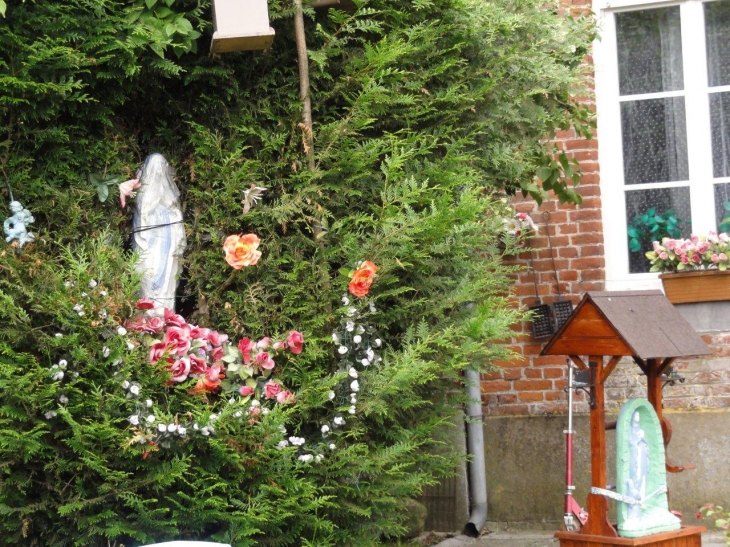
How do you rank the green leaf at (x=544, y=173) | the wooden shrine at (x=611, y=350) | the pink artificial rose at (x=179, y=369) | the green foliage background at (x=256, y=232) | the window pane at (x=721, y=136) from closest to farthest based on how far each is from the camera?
1. the green foliage background at (x=256, y=232)
2. the pink artificial rose at (x=179, y=369)
3. the wooden shrine at (x=611, y=350)
4. the green leaf at (x=544, y=173)
5. the window pane at (x=721, y=136)

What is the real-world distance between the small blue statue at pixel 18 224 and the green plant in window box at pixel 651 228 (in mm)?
4092

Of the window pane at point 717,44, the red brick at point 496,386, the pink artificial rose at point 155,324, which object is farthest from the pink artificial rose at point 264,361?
the window pane at point 717,44

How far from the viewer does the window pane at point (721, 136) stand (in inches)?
259

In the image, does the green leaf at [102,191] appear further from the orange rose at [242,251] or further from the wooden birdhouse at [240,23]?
the wooden birdhouse at [240,23]

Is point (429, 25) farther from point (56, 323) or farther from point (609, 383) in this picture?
point (609, 383)

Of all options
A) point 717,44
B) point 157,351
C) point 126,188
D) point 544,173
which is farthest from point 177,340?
point 717,44

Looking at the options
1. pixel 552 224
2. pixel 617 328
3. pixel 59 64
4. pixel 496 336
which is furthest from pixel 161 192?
pixel 552 224

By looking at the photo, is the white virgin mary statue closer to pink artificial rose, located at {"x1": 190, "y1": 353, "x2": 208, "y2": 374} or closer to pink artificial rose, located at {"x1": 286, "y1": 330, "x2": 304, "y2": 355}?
pink artificial rose, located at {"x1": 190, "y1": 353, "x2": 208, "y2": 374}

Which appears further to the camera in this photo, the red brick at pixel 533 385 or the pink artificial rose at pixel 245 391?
the red brick at pixel 533 385

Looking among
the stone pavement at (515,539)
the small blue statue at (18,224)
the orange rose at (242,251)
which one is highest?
the small blue statue at (18,224)

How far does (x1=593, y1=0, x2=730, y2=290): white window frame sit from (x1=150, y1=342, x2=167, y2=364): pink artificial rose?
369cm

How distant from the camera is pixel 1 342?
137 inches

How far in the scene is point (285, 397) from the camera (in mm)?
3766

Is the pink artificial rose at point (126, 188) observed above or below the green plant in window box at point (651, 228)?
above
